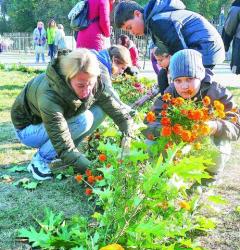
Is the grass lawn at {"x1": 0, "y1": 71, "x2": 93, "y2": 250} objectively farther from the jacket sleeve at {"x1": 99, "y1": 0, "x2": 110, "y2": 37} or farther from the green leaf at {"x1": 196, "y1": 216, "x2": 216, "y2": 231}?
the jacket sleeve at {"x1": 99, "y1": 0, "x2": 110, "y2": 37}

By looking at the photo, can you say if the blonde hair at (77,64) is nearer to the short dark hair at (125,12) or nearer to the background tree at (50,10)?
the short dark hair at (125,12)

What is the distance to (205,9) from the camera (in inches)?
1626

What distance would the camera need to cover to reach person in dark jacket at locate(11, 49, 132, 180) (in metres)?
2.86

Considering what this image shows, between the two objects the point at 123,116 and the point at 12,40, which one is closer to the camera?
the point at 123,116

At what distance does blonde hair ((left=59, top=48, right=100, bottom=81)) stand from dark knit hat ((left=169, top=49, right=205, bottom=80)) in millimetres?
510

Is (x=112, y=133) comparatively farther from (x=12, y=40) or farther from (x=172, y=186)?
(x=12, y=40)

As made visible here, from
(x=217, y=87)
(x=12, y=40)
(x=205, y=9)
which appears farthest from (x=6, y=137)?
(x=205, y=9)

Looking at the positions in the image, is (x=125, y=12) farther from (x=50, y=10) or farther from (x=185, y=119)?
(x=50, y=10)

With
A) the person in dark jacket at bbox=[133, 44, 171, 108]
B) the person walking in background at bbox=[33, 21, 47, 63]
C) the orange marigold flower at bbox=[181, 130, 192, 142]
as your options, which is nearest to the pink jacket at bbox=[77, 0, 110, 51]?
the person in dark jacket at bbox=[133, 44, 171, 108]

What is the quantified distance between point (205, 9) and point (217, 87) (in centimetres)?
4024

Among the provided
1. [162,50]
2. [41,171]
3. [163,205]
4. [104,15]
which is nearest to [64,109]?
[41,171]

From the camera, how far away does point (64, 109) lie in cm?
321

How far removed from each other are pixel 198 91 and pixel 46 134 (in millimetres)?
1251

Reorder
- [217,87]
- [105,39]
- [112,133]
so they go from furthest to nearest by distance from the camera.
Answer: [105,39] < [217,87] < [112,133]
